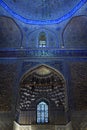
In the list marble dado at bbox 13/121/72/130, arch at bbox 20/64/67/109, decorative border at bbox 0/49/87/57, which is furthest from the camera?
decorative border at bbox 0/49/87/57

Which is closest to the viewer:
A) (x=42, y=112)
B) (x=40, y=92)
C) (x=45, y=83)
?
(x=42, y=112)

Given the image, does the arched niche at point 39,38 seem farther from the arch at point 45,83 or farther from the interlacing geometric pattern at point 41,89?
the interlacing geometric pattern at point 41,89

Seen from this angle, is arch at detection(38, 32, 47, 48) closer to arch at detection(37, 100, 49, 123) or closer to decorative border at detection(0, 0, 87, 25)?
decorative border at detection(0, 0, 87, 25)

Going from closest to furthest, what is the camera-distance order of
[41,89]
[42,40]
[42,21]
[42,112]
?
[42,112], [41,89], [42,40], [42,21]

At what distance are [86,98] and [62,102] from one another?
97 cm

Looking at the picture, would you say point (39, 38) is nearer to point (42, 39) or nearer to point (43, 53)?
point (42, 39)

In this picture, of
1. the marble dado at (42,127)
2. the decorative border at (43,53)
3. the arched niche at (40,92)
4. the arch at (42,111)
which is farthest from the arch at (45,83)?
the marble dado at (42,127)

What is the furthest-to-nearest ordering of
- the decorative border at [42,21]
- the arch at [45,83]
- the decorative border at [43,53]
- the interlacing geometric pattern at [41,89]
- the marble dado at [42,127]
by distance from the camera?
the decorative border at [42,21] → the decorative border at [43,53] → the arch at [45,83] → the interlacing geometric pattern at [41,89] → the marble dado at [42,127]

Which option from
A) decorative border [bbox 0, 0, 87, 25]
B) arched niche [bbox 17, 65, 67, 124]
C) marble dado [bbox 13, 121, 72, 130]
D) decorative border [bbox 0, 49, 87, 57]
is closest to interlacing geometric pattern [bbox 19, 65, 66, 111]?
arched niche [bbox 17, 65, 67, 124]

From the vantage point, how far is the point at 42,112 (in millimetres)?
12219

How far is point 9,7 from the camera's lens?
50.3ft

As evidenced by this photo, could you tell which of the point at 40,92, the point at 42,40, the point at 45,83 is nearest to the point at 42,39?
the point at 42,40

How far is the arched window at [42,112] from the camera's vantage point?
12062 millimetres

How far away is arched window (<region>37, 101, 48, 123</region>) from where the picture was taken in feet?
39.6
